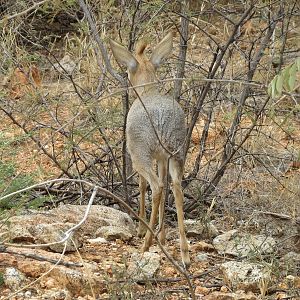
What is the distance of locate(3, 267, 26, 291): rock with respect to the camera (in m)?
4.86

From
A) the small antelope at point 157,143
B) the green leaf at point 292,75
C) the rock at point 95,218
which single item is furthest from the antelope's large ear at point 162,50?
the green leaf at point 292,75

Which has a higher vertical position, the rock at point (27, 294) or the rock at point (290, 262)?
the rock at point (27, 294)

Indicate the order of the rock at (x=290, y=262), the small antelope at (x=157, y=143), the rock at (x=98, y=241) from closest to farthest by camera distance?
the rock at (x=290, y=262), the small antelope at (x=157, y=143), the rock at (x=98, y=241)

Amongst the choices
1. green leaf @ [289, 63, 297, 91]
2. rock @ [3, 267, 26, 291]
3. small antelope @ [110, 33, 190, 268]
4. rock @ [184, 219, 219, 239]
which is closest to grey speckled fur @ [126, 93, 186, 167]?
small antelope @ [110, 33, 190, 268]

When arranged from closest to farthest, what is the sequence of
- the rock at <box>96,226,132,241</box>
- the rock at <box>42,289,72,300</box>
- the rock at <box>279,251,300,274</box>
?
the rock at <box>42,289,72,300</box>
the rock at <box>279,251,300,274</box>
the rock at <box>96,226,132,241</box>

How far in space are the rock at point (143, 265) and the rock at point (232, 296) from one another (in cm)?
42

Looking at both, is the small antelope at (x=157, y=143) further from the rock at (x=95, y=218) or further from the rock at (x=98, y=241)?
the rock at (x=95, y=218)

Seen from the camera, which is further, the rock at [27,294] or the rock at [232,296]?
the rock at [232,296]

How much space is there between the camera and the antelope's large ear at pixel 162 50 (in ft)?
21.5

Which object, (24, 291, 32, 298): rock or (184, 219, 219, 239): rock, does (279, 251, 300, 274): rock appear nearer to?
(184, 219, 219, 239): rock

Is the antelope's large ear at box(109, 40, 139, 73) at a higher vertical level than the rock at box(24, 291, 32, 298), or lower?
higher

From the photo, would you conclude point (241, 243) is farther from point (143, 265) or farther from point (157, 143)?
point (143, 265)

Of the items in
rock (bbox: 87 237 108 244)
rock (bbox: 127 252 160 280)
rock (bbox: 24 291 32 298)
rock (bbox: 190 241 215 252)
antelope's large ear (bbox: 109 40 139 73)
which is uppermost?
antelope's large ear (bbox: 109 40 139 73)

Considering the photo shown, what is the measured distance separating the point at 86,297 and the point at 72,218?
1.45m
